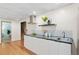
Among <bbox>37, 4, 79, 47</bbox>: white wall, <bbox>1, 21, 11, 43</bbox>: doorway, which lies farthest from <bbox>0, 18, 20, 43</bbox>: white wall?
<bbox>37, 4, 79, 47</bbox>: white wall

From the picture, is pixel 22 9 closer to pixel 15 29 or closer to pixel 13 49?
pixel 15 29

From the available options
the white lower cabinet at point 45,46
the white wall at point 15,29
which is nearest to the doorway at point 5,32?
the white wall at point 15,29

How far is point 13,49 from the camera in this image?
1955 millimetres

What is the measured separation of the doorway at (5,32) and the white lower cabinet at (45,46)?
338 millimetres

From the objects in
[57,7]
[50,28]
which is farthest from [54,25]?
[57,7]

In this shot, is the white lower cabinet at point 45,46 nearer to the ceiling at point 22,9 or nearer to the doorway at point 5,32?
the doorway at point 5,32

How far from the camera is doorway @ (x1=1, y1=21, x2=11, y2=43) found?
1967 millimetres

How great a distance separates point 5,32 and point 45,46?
874 mm

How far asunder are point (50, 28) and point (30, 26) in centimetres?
41

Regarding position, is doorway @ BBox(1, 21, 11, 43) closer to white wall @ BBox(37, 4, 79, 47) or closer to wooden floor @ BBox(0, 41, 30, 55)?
wooden floor @ BBox(0, 41, 30, 55)

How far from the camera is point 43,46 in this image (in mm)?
2174

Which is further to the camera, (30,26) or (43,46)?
(43,46)
